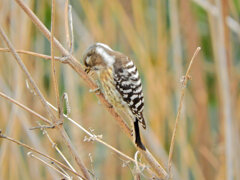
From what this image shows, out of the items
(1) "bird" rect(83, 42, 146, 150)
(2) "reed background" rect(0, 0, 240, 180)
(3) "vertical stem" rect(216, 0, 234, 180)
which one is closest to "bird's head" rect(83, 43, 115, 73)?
(1) "bird" rect(83, 42, 146, 150)

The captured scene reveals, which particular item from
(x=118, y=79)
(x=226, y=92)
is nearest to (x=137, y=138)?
(x=118, y=79)

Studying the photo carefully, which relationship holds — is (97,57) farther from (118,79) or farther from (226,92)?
(226,92)

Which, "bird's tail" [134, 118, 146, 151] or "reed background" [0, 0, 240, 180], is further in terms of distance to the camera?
"reed background" [0, 0, 240, 180]

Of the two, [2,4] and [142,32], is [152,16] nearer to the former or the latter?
[142,32]

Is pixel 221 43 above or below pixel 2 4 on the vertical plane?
below

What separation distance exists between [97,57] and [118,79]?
0.13m

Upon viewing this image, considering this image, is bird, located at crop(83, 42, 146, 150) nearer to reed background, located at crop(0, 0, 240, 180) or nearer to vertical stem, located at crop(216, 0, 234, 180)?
reed background, located at crop(0, 0, 240, 180)

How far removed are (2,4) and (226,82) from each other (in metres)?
0.98

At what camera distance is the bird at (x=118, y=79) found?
5.40 ft

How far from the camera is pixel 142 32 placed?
209cm

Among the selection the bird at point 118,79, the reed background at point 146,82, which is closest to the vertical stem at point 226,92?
the reed background at point 146,82

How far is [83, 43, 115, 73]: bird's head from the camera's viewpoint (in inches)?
67.7

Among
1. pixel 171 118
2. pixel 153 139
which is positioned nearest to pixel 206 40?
pixel 171 118

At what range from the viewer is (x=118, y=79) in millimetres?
1732
